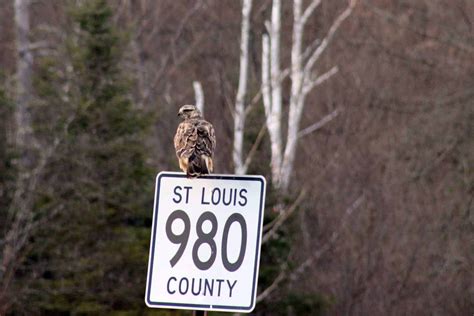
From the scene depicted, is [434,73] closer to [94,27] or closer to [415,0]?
[415,0]

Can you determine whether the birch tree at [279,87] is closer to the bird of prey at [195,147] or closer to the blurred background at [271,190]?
the blurred background at [271,190]

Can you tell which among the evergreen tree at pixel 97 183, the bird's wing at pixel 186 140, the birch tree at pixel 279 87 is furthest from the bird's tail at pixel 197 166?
the birch tree at pixel 279 87

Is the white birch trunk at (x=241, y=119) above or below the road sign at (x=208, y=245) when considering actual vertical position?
above

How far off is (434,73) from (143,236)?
7.46 metres

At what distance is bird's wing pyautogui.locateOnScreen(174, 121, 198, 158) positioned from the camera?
6871 millimetres

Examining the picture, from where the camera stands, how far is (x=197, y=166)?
6.52 metres

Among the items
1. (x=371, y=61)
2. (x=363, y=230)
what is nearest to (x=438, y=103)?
(x=363, y=230)

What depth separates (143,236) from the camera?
867 inches

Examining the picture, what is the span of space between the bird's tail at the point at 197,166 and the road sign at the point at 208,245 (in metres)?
0.06

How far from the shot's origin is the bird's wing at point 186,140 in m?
6.87

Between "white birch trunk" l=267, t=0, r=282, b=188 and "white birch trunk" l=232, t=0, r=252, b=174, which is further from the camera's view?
"white birch trunk" l=267, t=0, r=282, b=188

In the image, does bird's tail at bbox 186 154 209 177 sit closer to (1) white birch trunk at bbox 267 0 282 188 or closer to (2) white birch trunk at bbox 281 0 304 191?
(1) white birch trunk at bbox 267 0 282 188

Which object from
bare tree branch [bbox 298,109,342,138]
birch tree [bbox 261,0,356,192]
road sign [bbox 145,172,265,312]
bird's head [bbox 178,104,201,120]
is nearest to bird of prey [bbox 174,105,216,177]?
road sign [bbox 145,172,265,312]

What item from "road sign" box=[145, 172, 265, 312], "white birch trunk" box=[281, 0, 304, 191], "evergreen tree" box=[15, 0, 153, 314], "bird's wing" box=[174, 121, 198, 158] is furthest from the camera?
"white birch trunk" box=[281, 0, 304, 191]
